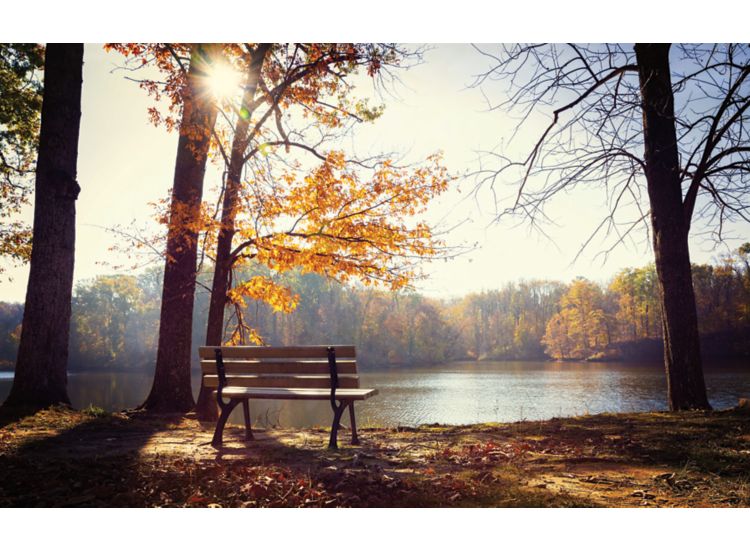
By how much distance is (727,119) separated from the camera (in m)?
6.14

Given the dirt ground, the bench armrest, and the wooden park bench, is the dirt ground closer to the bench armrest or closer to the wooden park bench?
the wooden park bench

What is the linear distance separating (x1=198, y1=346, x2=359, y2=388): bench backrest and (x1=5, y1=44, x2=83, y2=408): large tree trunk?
2813 millimetres

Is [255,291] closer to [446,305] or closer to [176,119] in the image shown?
[176,119]

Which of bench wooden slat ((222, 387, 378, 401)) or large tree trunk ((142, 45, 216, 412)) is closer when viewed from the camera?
bench wooden slat ((222, 387, 378, 401))

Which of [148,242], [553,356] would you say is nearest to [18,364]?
[148,242]

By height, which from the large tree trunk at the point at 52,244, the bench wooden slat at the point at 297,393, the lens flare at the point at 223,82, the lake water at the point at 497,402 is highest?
the lens flare at the point at 223,82

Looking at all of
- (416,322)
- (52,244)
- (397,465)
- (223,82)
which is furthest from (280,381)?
(416,322)

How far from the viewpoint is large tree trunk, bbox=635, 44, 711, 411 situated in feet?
20.1

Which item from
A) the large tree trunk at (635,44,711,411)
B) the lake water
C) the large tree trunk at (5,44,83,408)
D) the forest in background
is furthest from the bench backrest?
the forest in background

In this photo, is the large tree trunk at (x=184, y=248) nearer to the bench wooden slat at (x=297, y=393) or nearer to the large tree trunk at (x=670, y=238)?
the bench wooden slat at (x=297, y=393)

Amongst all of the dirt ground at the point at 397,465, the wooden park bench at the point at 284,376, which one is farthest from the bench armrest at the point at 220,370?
the dirt ground at the point at 397,465

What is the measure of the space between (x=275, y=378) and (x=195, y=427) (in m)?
1.81

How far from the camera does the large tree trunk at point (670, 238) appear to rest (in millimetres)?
6125

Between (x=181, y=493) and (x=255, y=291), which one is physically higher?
(x=255, y=291)
